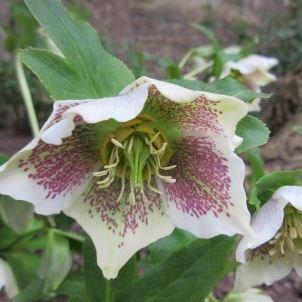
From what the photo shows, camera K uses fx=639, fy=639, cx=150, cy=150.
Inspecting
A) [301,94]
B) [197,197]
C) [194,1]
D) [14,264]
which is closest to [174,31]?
[194,1]

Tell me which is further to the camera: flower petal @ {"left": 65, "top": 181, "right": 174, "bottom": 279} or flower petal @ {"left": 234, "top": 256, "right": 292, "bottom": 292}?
flower petal @ {"left": 234, "top": 256, "right": 292, "bottom": 292}

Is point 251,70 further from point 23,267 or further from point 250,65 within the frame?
point 23,267

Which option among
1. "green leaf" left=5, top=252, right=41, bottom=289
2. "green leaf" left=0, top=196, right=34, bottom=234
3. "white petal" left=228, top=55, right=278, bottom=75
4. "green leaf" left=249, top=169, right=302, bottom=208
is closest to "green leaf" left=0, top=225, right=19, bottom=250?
"green leaf" left=5, top=252, right=41, bottom=289

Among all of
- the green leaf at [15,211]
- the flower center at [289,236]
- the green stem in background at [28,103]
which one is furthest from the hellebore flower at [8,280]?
the flower center at [289,236]

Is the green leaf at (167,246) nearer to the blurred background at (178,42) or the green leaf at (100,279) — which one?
the green leaf at (100,279)

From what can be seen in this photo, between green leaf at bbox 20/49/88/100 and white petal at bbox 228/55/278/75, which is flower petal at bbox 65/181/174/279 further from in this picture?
white petal at bbox 228/55/278/75

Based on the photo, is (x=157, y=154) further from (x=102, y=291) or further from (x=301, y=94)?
(x=301, y=94)
